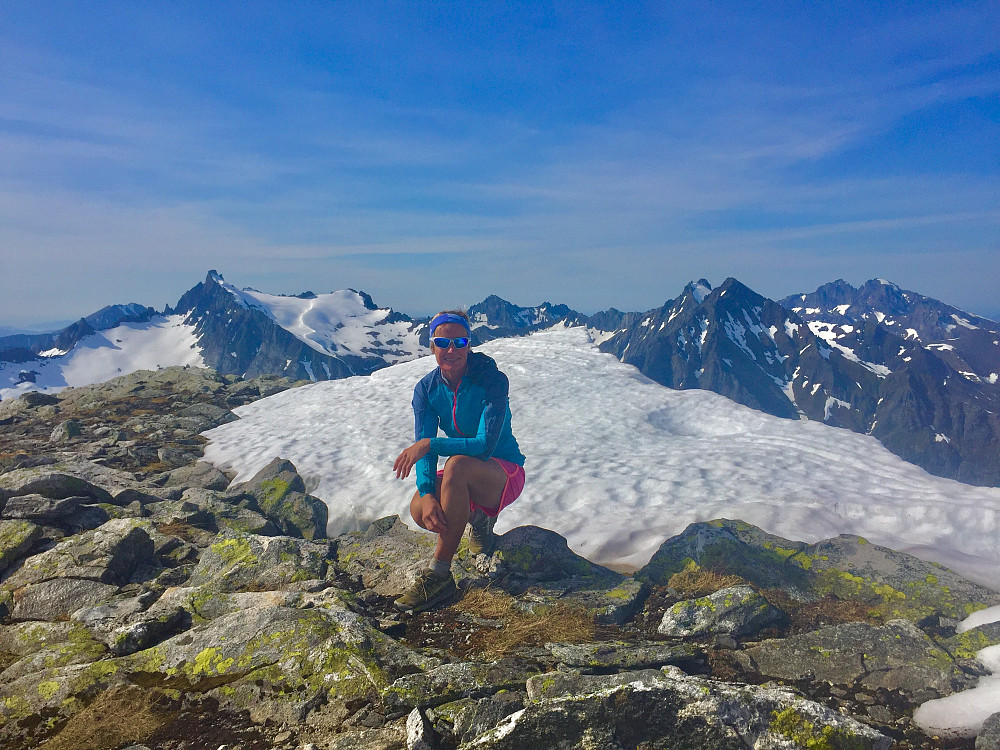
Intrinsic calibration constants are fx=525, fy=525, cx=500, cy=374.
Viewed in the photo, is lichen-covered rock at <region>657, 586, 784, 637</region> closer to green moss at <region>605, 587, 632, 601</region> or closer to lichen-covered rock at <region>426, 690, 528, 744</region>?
green moss at <region>605, 587, 632, 601</region>

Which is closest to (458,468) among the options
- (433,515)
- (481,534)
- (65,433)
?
(433,515)

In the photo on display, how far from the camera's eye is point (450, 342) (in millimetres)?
7719

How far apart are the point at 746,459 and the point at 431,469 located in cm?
1163

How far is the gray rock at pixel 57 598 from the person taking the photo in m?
7.02

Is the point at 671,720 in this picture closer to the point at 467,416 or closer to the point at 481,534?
the point at 467,416

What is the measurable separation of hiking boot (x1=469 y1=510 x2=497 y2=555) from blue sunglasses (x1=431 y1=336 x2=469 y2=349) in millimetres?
2858

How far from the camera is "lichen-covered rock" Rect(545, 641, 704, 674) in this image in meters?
5.48

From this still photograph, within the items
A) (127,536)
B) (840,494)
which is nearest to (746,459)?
(840,494)

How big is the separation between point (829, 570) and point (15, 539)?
13222 mm

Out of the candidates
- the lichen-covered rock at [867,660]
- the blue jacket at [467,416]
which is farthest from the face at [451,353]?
the lichen-covered rock at [867,660]

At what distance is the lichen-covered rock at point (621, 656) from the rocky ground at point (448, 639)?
25 mm

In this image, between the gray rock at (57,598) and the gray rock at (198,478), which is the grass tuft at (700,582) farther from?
the gray rock at (198,478)

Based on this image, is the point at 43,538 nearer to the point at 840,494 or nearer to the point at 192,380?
the point at 840,494

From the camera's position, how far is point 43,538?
8.77 meters
